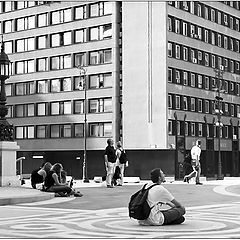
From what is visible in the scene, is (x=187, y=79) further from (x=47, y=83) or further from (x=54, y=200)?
(x=54, y=200)

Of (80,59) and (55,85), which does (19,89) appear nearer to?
(55,85)

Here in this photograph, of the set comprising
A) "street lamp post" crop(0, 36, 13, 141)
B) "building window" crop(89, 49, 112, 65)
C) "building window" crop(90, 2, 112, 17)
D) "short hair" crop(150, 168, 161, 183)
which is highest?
"building window" crop(90, 2, 112, 17)

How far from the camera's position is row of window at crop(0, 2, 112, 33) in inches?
2463

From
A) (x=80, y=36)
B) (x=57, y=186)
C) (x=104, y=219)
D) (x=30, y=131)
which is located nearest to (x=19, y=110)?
(x=30, y=131)

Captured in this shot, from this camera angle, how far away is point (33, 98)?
6769 centimetres

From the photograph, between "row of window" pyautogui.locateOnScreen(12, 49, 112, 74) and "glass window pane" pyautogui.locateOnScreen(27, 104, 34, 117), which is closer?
"row of window" pyautogui.locateOnScreen(12, 49, 112, 74)

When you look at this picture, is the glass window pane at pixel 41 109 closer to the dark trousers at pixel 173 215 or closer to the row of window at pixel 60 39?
the row of window at pixel 60 39

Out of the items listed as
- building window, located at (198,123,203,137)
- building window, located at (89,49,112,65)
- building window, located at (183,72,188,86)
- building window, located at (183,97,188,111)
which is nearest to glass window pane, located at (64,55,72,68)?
building window, located at (89,49,112,65)

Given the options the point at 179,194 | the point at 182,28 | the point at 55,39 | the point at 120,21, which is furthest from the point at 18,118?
the point at 179,194

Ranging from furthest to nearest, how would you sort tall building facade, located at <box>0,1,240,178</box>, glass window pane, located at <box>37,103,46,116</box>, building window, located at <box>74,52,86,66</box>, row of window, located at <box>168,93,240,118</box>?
glass window pane, located at <box>37,103,46,116</box> → building window, located at <box>74,52,86,66</box> → row of window, located at <box>168,93,240,118</box> → tall building facade, located at <box>0,1,240,178</box>

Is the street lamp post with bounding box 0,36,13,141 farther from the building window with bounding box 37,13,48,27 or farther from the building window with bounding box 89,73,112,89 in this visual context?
the building window with bounding box 37,13,48,27

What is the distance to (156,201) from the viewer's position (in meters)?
10.6

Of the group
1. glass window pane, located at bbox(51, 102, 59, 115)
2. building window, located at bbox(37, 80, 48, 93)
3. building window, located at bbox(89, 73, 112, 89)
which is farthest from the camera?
building window, located at bbox(37, 80, 48, 93)

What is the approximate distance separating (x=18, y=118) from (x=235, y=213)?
2242 inches
